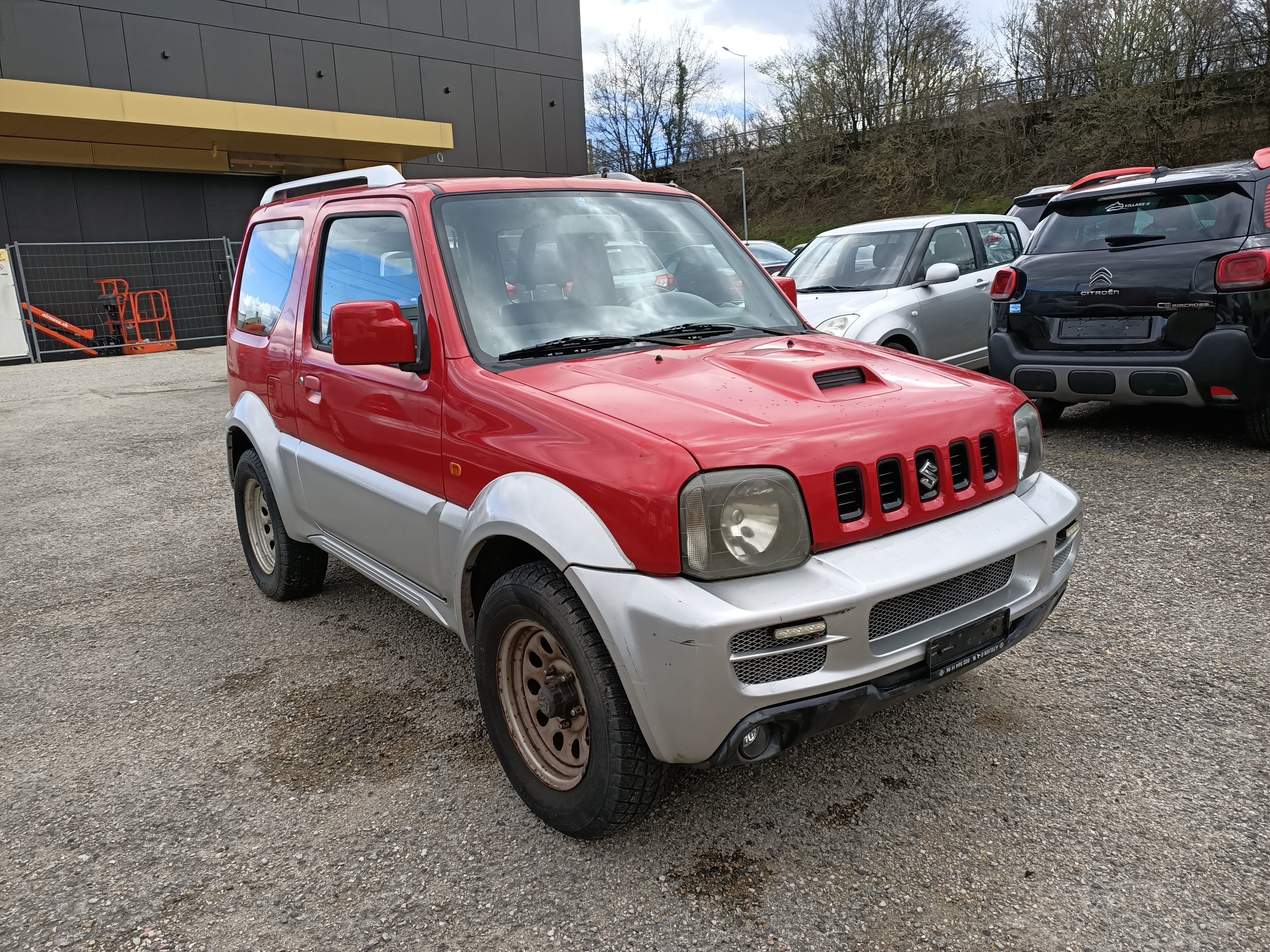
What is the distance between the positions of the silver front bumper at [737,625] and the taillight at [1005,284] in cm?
486

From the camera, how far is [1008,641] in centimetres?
268

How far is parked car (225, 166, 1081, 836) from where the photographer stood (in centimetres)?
225

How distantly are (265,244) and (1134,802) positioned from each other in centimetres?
429

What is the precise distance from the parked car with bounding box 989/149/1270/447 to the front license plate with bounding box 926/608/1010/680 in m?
4.12

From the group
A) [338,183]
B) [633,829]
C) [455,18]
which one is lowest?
[633,829]

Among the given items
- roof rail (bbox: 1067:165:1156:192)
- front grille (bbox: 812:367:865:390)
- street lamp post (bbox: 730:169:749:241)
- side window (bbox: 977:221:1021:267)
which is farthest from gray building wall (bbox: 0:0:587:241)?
front grille (bbox: 812:367:865:390)

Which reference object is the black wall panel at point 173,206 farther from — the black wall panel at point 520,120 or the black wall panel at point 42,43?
the black wall panel at point 520,120

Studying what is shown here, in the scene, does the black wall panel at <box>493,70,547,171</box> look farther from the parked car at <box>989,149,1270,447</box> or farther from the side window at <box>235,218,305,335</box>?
the side window at <box>235,218,305,335</box>

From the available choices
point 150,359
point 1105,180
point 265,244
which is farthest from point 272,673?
point 150,359

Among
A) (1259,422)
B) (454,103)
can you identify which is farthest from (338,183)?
(454,103)

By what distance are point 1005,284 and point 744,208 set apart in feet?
139

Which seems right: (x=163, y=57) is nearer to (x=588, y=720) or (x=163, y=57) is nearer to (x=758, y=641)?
(x=588, y=720)

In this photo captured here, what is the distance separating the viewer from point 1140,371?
236 inches

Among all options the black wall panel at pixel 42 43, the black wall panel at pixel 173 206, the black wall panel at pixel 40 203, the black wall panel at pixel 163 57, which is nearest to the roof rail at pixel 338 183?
the black wall panel at pixel 42 43
